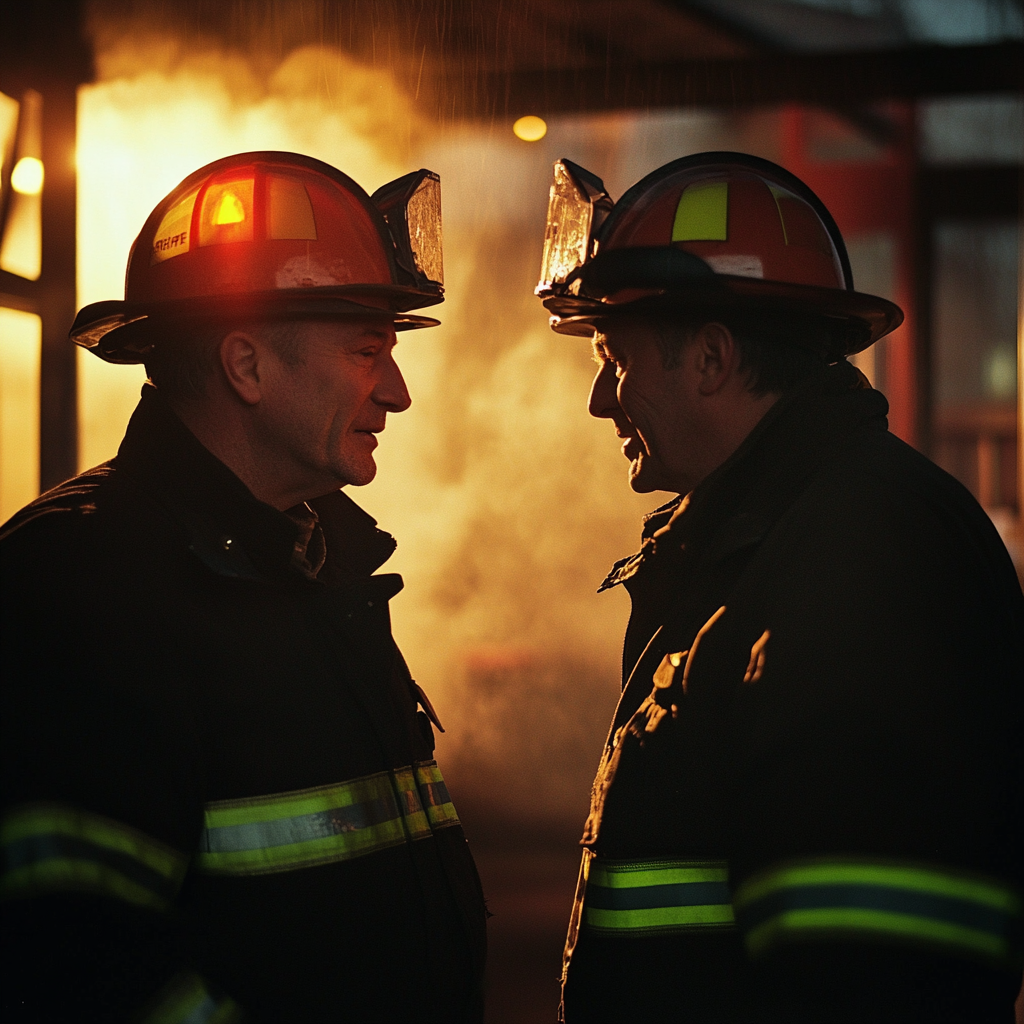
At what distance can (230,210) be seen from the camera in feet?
6.79

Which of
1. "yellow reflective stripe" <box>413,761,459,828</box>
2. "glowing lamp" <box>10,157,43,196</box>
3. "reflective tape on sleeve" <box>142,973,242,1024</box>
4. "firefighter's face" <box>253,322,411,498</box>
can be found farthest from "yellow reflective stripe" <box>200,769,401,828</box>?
"glowing lamp" <box>10,157,43,196</box>

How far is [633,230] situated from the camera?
2.06m

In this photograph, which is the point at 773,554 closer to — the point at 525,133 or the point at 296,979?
the point at 296,979

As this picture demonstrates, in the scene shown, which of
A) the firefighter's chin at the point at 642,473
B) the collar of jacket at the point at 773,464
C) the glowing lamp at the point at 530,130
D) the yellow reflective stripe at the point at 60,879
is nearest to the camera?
the yellow reflective stripe at the point at 60,879

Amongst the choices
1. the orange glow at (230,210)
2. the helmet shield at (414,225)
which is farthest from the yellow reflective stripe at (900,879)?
the orange glow at (230,210)

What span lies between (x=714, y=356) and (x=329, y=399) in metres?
0.70

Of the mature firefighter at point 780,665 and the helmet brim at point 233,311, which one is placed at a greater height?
the helmet brim at point 233,311

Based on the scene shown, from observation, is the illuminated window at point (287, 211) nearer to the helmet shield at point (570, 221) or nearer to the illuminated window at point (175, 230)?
the illuminated window at point (175, 230)

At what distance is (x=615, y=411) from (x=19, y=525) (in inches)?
42.7

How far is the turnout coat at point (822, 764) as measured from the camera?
5.02 feet

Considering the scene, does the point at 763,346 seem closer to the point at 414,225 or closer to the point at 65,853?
the point at 414,225

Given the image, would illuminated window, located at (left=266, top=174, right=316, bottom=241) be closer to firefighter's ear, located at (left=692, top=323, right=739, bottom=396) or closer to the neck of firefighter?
the neck of firefighter

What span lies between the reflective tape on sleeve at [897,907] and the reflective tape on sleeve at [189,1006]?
76 cm

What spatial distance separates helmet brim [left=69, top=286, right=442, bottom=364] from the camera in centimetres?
202
